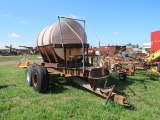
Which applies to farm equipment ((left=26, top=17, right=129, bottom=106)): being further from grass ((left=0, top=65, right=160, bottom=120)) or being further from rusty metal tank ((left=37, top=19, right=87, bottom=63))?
grass ((left=0, top=65, right=160, bottom=120))

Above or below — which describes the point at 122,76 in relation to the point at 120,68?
below

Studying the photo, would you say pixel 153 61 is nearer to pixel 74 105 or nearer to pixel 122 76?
pixel 122 76

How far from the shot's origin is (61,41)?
8.15 metres

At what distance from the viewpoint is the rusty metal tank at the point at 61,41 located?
8047mm

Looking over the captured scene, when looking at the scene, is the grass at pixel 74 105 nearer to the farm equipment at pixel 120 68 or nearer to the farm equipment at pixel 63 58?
the farm equipment at pixel 63 58

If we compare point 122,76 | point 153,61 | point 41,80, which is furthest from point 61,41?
point 153,61

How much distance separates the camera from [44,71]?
24.7 ft

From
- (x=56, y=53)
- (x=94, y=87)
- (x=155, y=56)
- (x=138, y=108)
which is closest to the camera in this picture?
(x=138, y=108)

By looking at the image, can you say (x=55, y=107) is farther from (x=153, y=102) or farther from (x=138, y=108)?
(x=153, y=102)

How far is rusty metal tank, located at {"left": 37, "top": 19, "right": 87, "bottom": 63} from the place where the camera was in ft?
26.4

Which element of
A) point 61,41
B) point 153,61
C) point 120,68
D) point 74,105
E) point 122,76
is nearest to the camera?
point 74,105

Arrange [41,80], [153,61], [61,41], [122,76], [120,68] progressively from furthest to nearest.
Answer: [153,61]
[120,68]
[122,76]
[61,41]
[41,80]

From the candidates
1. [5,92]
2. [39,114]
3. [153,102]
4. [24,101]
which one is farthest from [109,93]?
[5,92]

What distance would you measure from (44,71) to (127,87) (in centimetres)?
331
